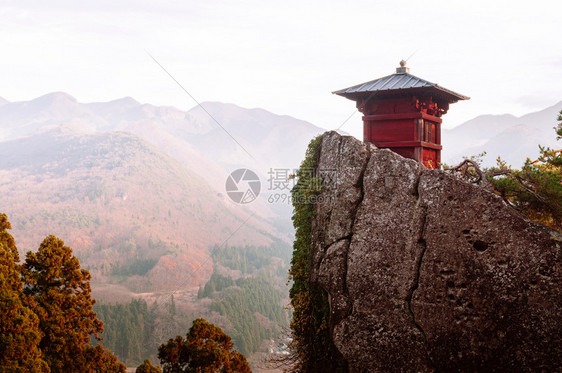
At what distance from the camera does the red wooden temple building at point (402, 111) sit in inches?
565

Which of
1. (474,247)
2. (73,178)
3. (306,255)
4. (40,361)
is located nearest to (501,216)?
(474,247)

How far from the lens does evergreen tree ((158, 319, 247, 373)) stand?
1445 centimetres

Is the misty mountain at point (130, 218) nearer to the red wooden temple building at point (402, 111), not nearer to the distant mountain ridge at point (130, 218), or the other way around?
the distant mountain ridge at point (130, 218)

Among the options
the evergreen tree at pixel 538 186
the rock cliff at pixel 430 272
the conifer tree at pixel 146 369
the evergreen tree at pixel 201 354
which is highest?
the evergreen tree at pixel 538 186

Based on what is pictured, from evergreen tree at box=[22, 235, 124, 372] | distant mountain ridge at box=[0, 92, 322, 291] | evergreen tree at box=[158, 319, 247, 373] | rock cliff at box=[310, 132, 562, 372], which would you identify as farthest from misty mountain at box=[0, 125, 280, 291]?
rock cliff at box=[310, 132, 562, 372]

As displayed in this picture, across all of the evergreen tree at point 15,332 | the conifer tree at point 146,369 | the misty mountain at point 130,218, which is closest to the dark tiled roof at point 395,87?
the conifer tree at point 146,369

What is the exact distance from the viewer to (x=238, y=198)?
599ft

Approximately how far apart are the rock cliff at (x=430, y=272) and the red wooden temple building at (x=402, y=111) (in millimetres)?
2297

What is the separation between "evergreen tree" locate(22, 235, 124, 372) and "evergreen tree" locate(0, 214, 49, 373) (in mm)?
678

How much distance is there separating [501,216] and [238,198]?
173m

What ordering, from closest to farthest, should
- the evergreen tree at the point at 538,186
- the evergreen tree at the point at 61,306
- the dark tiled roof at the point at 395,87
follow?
the evergreen tree at the point at 538,186 < the dark tiled roof at the point at 395,87 < the evergreen tree at the point at 61,306

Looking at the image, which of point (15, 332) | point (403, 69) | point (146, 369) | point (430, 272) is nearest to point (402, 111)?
point (403, 69)

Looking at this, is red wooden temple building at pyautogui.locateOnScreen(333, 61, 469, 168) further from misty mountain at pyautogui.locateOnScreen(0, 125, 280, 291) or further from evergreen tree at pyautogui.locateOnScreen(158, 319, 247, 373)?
misty mountain at pyautogui.locateOnScreen(0, 125, 280, 291)

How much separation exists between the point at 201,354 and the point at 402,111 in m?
10.4
